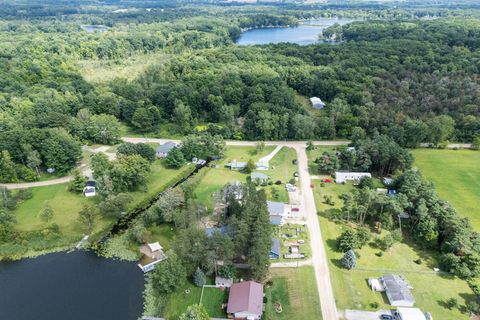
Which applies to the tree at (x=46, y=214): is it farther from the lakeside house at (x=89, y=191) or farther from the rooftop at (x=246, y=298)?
the rooftop at (x=246, y=298)

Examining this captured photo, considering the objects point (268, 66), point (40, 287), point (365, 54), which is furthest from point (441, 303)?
point (365, 54)

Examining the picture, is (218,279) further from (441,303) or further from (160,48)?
(160,48)

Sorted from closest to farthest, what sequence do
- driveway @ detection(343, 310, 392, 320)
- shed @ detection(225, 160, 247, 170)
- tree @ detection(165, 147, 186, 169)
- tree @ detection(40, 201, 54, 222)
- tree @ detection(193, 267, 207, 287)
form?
driveway @ detection(343, 310, 392, 320)
tree @ detection(193, 267, 207, 287)
tree @ detection(40, 201, 54, 222)
shed @ detection(225, 160, 247, 170)
tree @ detection(165, 147, 186, 169)

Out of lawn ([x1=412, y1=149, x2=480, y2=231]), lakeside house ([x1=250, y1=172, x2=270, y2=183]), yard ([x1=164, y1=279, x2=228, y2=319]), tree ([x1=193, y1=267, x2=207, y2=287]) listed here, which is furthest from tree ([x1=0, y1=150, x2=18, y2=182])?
lawn ([x1=412, y1=149, x2=480, y2=231])

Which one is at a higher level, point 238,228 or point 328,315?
point 238,228

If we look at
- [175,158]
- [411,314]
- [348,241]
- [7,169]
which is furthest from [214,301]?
[7,169]

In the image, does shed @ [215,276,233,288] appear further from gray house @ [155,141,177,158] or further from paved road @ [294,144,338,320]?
gray house @ [155,141,177,158]

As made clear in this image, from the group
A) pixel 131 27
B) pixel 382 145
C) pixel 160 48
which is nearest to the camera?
pixel 382 145
